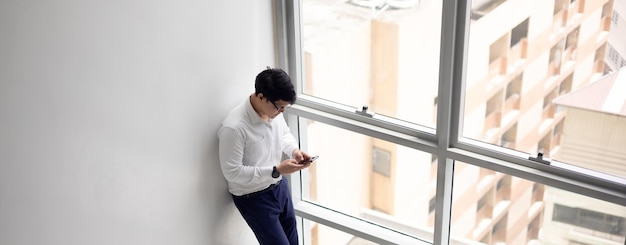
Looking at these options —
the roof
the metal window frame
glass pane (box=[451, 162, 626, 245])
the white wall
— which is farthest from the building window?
the white wall

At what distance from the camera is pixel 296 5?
12.7ft

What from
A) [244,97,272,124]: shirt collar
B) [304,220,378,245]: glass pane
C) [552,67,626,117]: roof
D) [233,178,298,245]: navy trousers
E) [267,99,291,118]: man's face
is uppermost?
[552,67,626,117]: roof

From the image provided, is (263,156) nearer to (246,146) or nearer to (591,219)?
(246,146)

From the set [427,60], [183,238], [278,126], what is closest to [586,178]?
[427,60]

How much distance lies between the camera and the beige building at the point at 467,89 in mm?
3215

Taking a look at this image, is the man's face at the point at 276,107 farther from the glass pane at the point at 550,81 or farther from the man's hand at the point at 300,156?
the glass pane at the point at 550,81

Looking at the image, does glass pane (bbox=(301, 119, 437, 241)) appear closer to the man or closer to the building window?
the man

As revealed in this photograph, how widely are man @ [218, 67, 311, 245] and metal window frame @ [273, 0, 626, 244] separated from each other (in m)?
0.34

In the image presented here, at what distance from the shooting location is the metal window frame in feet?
10.9

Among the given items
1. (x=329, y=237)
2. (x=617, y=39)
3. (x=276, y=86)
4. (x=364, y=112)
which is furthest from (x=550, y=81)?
(x=329, y=237)

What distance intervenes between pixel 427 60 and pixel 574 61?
698 millimetres

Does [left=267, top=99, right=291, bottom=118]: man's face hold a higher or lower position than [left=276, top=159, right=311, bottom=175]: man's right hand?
higher

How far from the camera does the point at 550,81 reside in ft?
10.8

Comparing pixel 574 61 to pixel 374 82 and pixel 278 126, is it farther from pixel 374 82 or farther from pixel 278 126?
pixel 278 126
